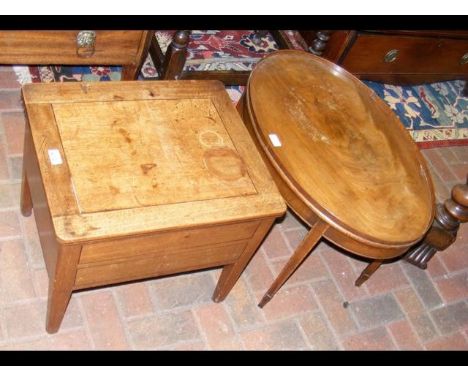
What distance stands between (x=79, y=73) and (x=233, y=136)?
145 cm

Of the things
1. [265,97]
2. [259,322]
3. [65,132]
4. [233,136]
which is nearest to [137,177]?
[65,132]

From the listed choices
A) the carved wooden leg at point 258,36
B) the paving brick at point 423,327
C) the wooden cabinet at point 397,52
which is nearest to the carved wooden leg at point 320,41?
the wooden cabinet at point 397,52

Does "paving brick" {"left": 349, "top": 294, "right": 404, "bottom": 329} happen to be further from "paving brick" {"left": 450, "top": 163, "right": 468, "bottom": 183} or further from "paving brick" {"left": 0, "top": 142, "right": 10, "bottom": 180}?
"paving brick" {"left": 0, "top": 142, "right": 10, "bottom": 180}

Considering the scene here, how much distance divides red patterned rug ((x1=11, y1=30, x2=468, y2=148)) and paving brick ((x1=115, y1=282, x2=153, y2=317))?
1.34m

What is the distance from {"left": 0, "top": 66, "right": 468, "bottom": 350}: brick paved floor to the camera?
2.18 meters

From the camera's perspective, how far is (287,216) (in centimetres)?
282

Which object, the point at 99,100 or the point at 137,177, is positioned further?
the point at 99,100

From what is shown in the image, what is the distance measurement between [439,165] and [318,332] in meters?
1.59

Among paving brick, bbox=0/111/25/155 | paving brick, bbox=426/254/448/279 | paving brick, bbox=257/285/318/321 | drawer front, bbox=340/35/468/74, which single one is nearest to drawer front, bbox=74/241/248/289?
paving brick, bbox=257/285/318/321

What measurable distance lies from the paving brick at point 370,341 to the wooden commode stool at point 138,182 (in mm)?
760

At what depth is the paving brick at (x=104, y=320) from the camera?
2.15 meters

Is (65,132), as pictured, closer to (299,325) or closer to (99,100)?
(99,100)

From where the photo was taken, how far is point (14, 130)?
2.68 m
